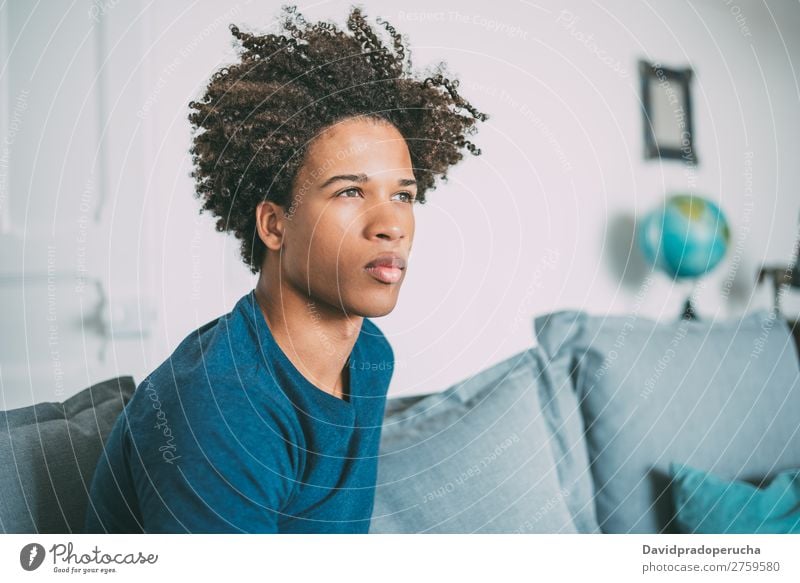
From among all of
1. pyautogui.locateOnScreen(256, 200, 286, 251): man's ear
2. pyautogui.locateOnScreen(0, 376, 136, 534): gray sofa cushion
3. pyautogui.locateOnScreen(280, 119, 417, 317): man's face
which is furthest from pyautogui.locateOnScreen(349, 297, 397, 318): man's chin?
pyautogui.locateOnScreen(0, 376, 136, 534): gray sofa cushion

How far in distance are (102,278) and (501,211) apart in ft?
1.63

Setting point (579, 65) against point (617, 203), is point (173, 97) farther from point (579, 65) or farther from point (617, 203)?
point (617, 203)

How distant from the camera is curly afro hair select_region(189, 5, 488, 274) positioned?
72 centimetres

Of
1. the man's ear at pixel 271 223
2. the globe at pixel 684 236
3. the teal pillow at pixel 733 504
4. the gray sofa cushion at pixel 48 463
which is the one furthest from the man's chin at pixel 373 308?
the globe at pixel 684 236

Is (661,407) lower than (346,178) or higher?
lower

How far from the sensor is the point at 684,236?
1222 mm

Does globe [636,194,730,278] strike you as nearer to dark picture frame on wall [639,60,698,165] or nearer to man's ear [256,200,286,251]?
dark picture frame on wall [639,60,698,165]

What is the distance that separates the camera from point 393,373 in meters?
0.86

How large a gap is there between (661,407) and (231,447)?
657mm

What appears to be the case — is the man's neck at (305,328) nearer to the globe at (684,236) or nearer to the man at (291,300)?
the man at (291,300)

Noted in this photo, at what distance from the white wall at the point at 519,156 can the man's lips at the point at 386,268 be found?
53 mm

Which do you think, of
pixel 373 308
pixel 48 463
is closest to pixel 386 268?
pixel 373 308

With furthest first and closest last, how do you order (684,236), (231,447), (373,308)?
(684,236) < (373,308) < (231,447)

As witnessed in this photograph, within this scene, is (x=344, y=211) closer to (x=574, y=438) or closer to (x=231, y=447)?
(x=231, y=447)
